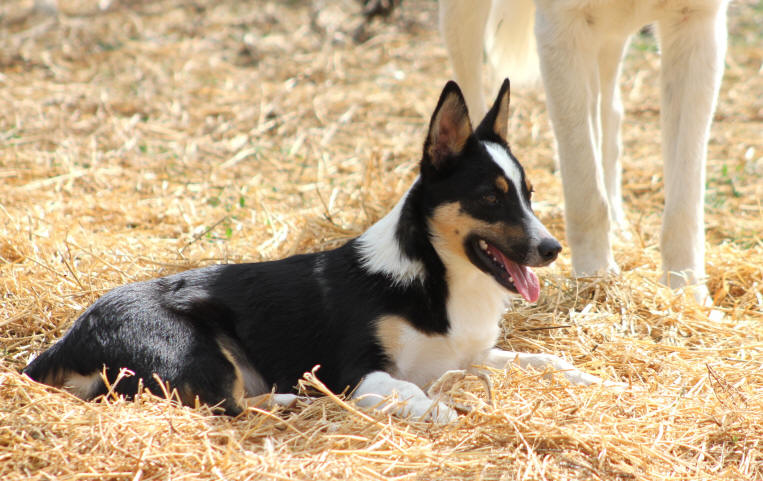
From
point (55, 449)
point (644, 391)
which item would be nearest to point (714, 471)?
point (644, 391)

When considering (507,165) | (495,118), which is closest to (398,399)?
(507,165)

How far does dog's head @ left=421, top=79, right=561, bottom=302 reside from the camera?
3.24 m

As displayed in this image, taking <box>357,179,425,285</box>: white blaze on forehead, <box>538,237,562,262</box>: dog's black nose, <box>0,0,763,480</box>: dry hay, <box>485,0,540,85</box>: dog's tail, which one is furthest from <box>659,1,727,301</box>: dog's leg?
<box>357,179,425,285</box>: white blaze on forehead

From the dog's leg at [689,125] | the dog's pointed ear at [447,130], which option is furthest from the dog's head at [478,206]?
the dog's leg at [689,125]

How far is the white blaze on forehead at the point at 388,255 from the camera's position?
3404 mm

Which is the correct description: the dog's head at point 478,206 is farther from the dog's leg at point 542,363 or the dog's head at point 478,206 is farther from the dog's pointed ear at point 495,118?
the dog's leg at point 542,363

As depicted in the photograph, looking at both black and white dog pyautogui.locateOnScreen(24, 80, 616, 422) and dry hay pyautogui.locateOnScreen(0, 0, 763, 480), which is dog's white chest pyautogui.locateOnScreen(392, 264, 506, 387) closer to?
black and white dog pyautogui.locateOnScreen(24, 80, 616, 422)

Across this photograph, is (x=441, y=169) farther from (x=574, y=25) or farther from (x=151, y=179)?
(x=151, y=179)

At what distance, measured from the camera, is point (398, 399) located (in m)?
2.95

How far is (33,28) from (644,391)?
9758 mm

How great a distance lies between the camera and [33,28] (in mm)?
10562

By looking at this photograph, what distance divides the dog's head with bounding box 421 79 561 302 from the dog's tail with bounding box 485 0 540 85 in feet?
8.61

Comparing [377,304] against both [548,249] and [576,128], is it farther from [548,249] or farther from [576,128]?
[576,128]

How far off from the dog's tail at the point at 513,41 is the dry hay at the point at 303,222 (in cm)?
94
